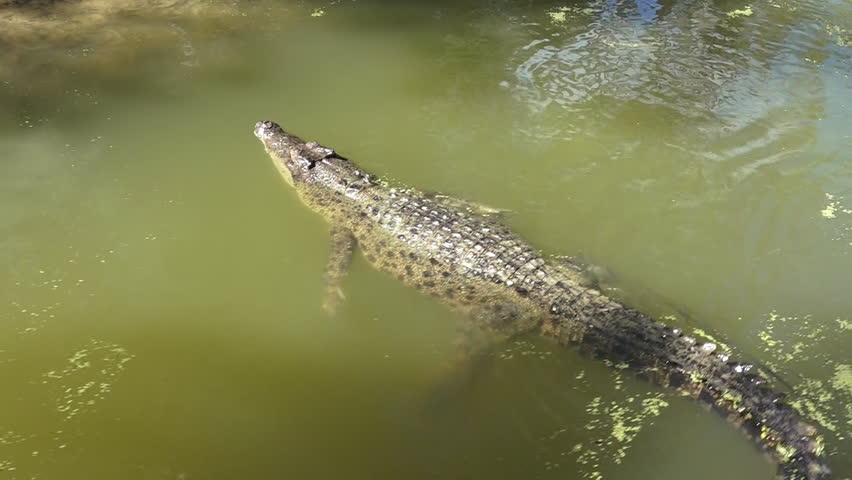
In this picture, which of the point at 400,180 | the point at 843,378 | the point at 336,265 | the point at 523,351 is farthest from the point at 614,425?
the point at 400,180

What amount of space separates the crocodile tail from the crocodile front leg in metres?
1.28

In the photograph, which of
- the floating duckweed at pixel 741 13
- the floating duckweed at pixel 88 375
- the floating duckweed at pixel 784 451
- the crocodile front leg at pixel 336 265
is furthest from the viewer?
the floating duckweed at pixel 741 13

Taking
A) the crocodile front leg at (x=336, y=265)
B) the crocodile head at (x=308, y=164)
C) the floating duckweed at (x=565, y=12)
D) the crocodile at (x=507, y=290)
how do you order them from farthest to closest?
1. the floating duckweed at (x=565, y=12)
2. the crocodile head at (x=308, y=164)
3. the crocodile front leg at (x=336, y=265)
4. the crocodile at (x=507, y=290)

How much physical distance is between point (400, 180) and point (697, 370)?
8.29ft

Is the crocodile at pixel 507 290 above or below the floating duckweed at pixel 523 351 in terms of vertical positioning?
above

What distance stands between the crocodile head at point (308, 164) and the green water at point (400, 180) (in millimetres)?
137

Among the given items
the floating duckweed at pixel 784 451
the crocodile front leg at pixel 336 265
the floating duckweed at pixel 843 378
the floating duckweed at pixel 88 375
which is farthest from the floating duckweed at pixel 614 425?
the floating duckweed at pixel 88 375

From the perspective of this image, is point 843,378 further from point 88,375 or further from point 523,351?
point 88,375

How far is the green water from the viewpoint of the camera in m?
2.75

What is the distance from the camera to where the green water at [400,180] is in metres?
2.75

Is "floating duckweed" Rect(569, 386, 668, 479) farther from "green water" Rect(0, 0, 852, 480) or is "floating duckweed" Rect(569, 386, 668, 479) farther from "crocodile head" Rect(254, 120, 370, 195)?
"crocodile head" Rect(254, 120, 370, 195)

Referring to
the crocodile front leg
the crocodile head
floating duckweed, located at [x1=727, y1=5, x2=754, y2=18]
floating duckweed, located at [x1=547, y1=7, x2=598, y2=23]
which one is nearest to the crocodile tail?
the crocodile front leg

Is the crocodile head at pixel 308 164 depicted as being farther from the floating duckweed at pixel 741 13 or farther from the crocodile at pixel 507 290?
the floating duckweed at pixel 741 13

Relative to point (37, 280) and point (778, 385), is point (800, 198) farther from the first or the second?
point (37, 280)
